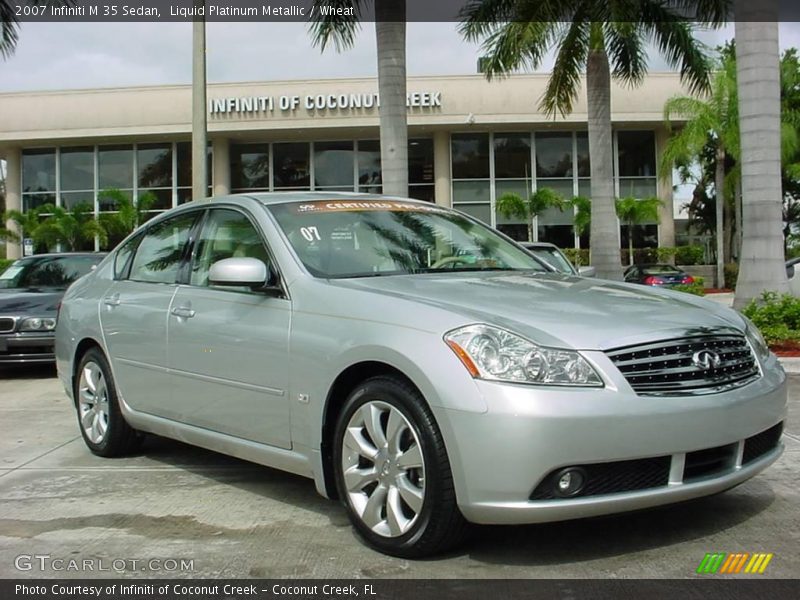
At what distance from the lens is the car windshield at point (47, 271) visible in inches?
440

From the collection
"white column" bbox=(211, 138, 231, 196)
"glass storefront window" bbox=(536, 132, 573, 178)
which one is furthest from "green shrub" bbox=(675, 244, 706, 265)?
"white column" bbox=(211, 138, 231, 196)

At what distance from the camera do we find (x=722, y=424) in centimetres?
348

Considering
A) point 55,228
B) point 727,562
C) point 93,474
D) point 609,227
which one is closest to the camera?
point 727,562

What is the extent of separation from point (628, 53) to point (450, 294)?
15.4 m

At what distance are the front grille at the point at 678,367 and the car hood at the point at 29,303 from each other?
26.3 ft

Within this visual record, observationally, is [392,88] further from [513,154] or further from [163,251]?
[513,154]

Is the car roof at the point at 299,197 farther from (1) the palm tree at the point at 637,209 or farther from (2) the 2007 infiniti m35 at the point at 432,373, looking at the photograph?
(1) the palm tree at the point at 637,209

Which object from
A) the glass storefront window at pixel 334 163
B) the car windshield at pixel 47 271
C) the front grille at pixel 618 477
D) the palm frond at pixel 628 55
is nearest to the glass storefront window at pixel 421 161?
the glass storefront window at pixel 334 163

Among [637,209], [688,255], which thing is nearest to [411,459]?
[637,209]

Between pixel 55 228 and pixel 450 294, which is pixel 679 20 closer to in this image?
pixel 450 294

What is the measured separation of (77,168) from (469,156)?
16.4 m

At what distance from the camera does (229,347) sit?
14.5 feet
